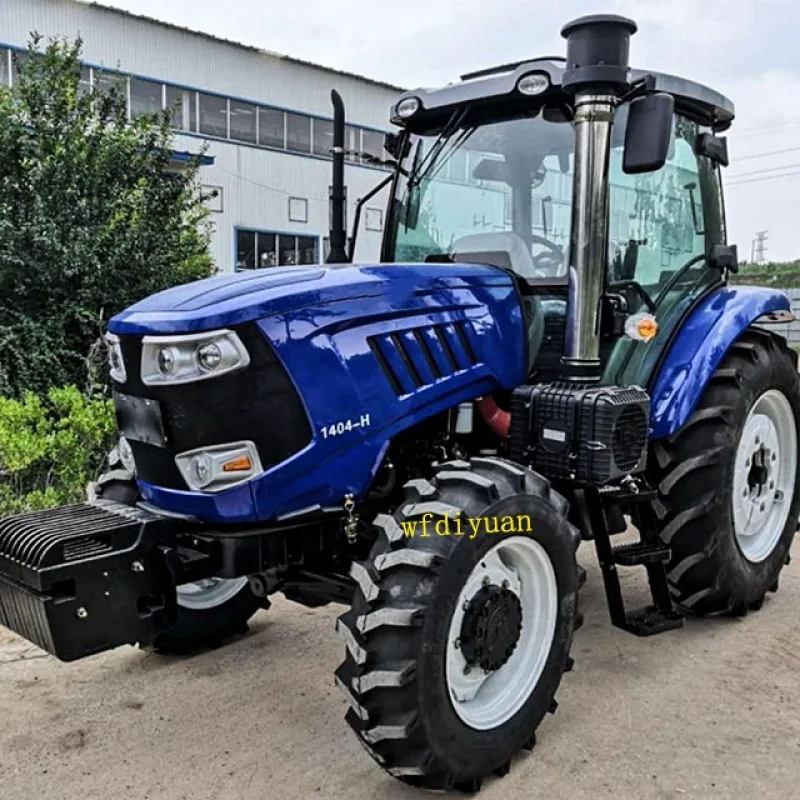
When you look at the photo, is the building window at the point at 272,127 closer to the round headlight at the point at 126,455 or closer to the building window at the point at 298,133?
the building window at the point at 298,133

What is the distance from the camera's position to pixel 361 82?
24516 millimetres

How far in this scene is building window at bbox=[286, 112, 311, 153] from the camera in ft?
76.3

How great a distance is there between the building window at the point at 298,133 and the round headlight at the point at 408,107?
20443 mm

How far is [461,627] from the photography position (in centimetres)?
281

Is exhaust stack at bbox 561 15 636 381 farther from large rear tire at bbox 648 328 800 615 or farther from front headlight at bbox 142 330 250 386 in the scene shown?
front headlight at bbox 142 330 250 386

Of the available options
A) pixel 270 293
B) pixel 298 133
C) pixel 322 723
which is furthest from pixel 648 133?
pixel 298 133

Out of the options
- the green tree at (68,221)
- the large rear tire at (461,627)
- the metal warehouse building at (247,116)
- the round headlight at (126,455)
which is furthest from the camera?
the metal warehouse building at (247,116)

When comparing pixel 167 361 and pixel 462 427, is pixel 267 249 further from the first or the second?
pixel 167 361

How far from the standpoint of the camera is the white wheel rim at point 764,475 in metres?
4.21

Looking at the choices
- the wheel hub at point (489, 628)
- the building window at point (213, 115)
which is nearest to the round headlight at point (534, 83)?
the wheel hub at point (489, 628)

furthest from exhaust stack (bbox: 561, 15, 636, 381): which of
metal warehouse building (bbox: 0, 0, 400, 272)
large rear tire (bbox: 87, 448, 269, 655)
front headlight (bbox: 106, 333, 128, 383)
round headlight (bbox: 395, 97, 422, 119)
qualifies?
metal warehouse building (bbox: 0, 0, 400, 272)

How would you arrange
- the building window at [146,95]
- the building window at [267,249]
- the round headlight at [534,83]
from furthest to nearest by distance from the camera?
the building window at [267,249]
the building window at [146,95]
the round headlight at [534,83]

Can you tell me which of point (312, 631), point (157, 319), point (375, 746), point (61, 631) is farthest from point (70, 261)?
point (375, 746)

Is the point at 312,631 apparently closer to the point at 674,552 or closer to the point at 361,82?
the point at 674,552
